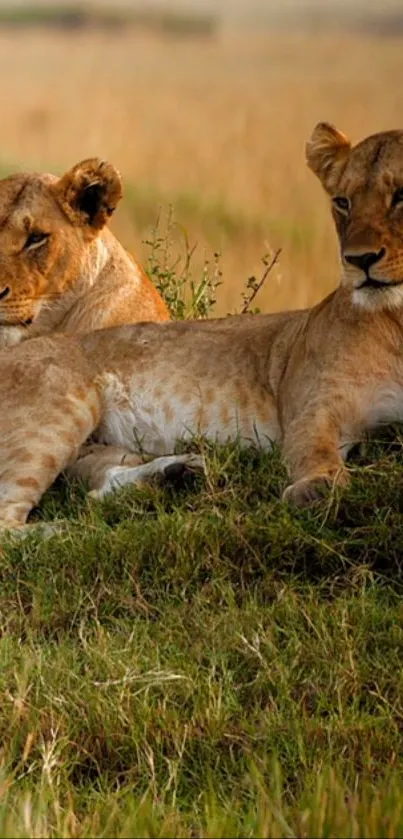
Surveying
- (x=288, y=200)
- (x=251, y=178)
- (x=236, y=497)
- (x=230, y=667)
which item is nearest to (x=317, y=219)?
(x=288, y=200)

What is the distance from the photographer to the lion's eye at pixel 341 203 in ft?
15.1

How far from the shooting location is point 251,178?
13.9 m

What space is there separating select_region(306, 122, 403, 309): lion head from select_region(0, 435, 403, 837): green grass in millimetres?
413

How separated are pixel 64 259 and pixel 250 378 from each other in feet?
2.46

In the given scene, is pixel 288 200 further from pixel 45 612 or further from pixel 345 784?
pixel 345 784

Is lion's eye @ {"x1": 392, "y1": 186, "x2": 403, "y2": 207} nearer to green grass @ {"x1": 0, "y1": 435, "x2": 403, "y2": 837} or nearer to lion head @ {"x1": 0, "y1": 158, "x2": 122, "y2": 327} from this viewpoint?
green grass @ {"x1": 0, "y1": 435, "x2": 403, "y2": 837}

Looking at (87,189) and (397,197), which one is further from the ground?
(397,197)

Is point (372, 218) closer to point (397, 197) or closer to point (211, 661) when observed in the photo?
point (397, 197)

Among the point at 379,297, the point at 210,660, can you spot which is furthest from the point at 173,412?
the point at 210,660

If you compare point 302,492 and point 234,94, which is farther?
point 234,94

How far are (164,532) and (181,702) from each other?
0.77m

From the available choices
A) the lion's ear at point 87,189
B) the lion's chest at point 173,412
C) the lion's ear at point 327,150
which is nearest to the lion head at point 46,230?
the lion's ear at point 87,189

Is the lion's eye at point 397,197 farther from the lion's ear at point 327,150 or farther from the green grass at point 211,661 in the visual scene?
the green grass at point 211,661

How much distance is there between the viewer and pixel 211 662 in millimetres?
3527
